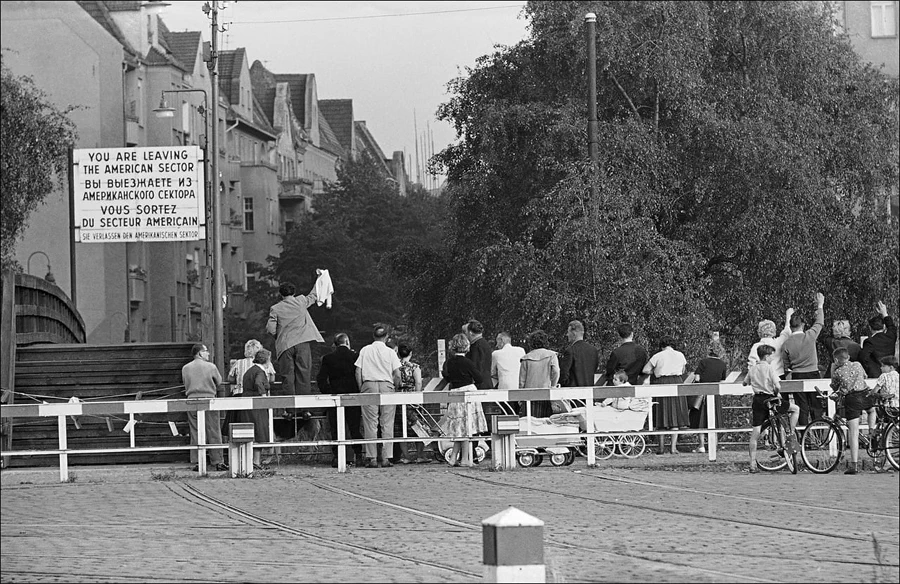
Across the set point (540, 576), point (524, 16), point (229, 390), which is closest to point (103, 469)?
point (229, 390)

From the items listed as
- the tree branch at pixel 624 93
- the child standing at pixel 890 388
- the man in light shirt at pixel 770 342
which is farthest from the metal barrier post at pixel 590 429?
the tree branch at pixel 624 93

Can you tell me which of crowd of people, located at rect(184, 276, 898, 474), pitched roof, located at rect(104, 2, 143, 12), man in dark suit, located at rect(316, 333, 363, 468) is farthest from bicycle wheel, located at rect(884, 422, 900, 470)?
pitched roof, located at rect(104, 2, 143, 12)

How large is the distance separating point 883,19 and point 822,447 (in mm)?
45300

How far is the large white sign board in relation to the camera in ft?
93.2

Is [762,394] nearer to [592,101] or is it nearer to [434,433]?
[434,433]

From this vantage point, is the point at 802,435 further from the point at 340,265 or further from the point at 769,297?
the point at 340,265

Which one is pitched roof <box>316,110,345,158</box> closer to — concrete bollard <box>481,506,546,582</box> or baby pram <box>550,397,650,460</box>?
baby pram <box>550,397,650,460</box>

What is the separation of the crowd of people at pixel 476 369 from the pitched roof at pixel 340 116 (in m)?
96.4

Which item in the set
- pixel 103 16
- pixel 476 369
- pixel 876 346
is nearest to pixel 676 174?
pixel 876 346

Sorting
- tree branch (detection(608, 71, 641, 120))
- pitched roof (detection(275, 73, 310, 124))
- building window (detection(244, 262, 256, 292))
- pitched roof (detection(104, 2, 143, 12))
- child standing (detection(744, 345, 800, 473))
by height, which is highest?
pitched roof (detection(275, 73, 310, 124))

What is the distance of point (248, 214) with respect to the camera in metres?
82.3

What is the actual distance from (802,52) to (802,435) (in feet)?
52.5

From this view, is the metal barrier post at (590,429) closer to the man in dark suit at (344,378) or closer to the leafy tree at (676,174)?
the man in dark suit at (344,378)

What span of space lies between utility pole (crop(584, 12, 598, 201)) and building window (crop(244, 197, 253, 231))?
54.2 meters
